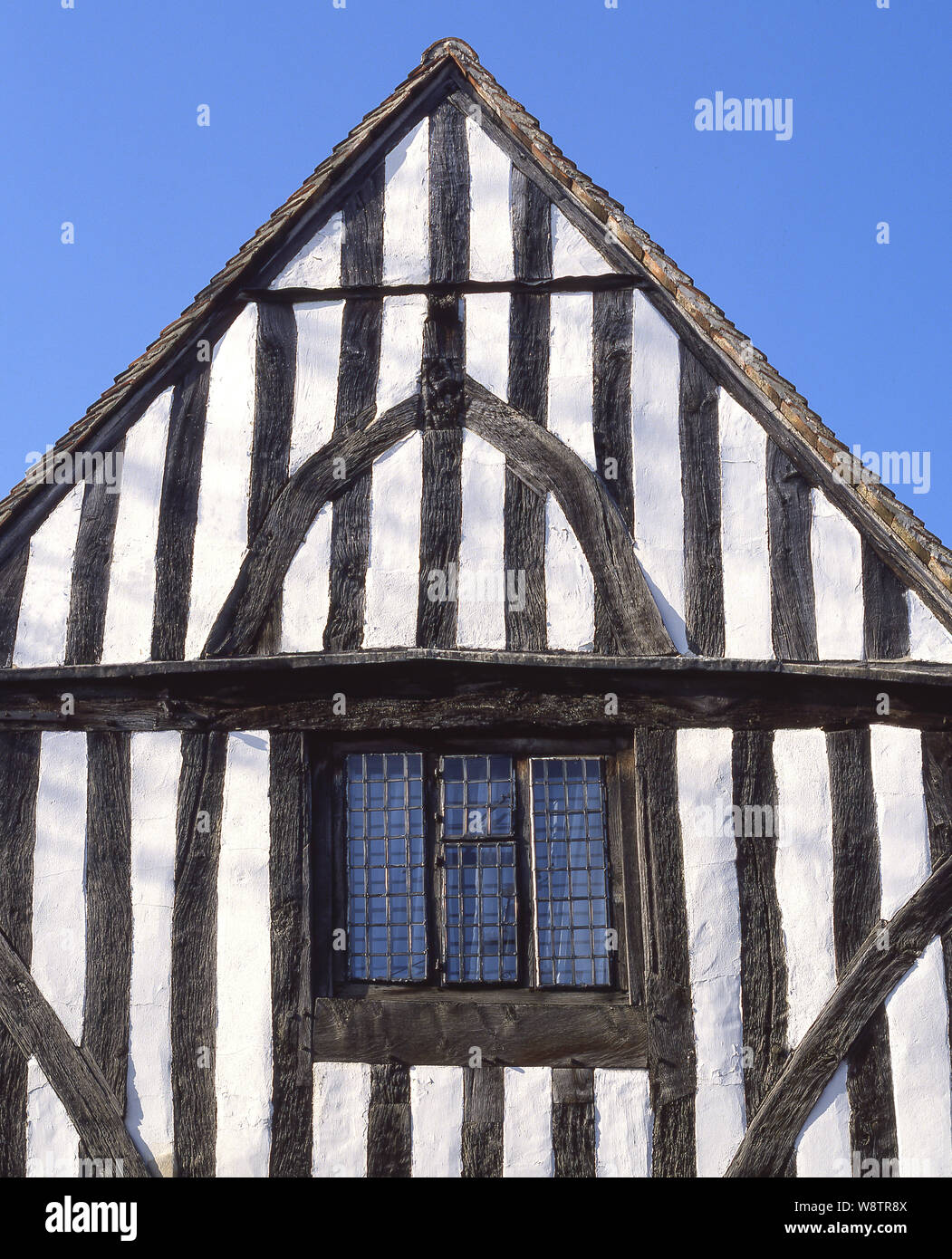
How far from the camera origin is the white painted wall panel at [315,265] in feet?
18.8

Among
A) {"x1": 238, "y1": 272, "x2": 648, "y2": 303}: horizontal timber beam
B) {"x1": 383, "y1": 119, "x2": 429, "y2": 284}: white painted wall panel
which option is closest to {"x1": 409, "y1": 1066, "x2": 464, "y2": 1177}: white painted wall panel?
{"x1": 238, "y1": 272, "x2": 648, "y2": 303}: horizontal timber beam

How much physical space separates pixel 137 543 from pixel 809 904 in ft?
11.7

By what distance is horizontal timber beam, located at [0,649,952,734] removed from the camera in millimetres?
5090

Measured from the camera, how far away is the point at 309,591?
5355 millimetres

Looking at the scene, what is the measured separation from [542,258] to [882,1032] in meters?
3.96

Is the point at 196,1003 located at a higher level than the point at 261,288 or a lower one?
lower

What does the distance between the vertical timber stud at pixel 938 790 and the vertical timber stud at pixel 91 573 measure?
3.86 m

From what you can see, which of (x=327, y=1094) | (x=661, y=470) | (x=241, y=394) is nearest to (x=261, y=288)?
(x=241, y=394)

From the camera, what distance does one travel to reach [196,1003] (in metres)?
5.10

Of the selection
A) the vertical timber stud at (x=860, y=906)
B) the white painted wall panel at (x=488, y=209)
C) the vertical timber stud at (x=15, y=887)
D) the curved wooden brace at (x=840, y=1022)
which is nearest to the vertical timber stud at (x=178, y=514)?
the vertical timber stud at (x=15, y=887)

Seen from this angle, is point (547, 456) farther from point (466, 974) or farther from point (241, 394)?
point (466, 974)

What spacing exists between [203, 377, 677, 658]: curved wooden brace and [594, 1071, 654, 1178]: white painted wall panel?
1.89 meters
